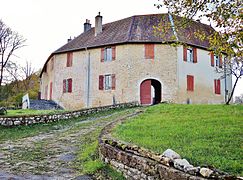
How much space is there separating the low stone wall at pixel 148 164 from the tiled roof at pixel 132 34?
60.5 feet

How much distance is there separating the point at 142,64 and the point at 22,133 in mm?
13781

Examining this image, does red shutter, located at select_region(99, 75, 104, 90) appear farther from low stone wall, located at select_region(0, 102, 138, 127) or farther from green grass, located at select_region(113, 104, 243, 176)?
green grass, located at select_region(113, 104, 243, 176)

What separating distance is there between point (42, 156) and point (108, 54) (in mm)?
18213

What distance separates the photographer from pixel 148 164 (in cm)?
468

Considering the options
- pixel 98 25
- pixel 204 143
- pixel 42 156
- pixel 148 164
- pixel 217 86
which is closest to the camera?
pixel 148 164

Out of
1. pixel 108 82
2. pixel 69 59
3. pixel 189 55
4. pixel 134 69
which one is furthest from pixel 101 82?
pixel 189 55

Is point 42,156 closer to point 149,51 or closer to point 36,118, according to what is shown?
point 36,118

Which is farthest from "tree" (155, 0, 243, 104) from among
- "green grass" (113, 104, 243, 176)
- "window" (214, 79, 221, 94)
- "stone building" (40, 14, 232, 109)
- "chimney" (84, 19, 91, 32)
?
"chimney" (84, 19, 91, 32)

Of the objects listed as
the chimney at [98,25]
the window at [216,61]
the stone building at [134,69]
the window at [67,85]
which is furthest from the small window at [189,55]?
the window at [67,85]

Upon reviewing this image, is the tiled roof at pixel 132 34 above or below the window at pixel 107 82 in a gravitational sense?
above

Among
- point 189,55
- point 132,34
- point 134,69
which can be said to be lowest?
point 134,69

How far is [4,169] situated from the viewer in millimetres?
6613

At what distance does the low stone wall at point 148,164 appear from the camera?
12.1 feet

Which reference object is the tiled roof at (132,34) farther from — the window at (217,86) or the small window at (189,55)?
the window at (217,86)
